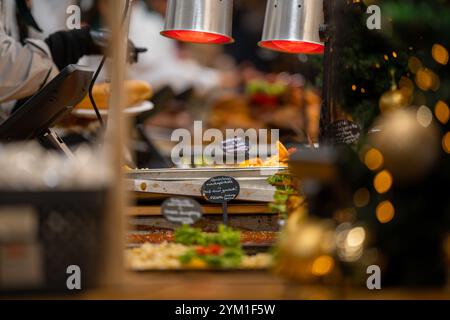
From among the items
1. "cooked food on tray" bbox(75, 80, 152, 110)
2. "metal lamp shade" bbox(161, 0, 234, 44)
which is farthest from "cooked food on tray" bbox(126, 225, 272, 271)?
"cooked food on tray" bbox(75, 80, 152, 110)

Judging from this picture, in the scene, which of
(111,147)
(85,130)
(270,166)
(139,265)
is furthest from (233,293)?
(85,130)

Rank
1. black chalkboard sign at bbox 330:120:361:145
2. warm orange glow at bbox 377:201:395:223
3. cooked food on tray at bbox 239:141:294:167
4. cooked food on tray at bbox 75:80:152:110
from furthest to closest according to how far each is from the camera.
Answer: cooked food on tray at bbox 75:80:152:110, cooked food on tray at bbox 239:141:294:167, black chalkboard sign at bbox 330:120:361:145, warm orange glow at bbox 377:201:395:223

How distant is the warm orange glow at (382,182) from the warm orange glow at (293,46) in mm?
1361

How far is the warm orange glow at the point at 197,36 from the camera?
2633 mm

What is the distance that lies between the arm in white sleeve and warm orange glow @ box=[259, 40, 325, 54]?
91cm

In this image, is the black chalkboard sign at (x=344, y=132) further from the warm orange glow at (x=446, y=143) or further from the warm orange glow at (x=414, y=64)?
the warm orange glow at (x=446, y=143)

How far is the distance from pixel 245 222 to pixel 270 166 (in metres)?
0.25

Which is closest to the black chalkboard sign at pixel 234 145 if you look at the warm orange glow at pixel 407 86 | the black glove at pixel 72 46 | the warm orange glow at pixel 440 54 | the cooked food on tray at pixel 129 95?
the black glove at pixel 72 46

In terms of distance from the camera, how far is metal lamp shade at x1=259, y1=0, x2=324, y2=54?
8.73ft

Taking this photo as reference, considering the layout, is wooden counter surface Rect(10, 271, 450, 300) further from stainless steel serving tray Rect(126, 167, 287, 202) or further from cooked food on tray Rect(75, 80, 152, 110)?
cooked food on tray Rect(75, 80, 152, 110)

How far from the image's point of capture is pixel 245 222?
2.42m

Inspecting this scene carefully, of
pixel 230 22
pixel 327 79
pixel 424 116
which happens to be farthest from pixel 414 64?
pixel 230 22

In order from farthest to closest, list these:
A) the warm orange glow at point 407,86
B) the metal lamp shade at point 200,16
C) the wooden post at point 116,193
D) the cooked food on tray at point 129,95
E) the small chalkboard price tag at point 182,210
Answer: the cooked food on tray at point 129,95 < the metal lamp shade at point 200,16 < the small chalkboard price tag at point 182,210 < the warm orange glow at point 407,86 < the wooden post at point 116,193
